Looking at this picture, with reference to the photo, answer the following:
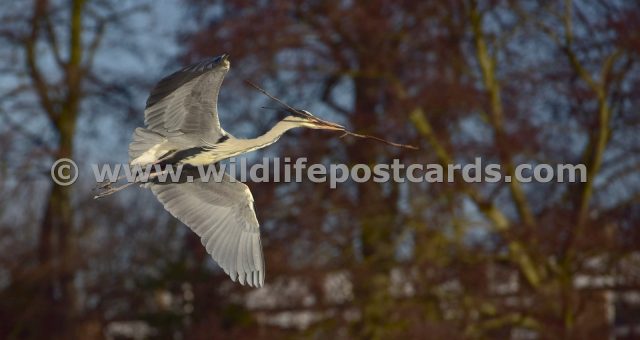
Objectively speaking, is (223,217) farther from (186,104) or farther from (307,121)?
(307,121)

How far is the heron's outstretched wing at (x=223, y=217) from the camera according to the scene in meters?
8.95

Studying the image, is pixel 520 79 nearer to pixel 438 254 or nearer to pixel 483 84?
pixel 483 84

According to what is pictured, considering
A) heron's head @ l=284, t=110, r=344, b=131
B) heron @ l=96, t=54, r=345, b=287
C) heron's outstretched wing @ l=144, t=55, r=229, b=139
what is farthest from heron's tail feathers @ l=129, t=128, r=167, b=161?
heron's head @ l=284, t=110, r=344, b=131

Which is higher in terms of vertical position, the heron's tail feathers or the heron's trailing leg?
the heron's tail feathers

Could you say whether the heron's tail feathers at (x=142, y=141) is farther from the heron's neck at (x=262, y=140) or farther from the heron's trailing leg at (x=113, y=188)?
the heron's neck at (x=262, y=140)

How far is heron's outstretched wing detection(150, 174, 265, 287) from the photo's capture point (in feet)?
29.4

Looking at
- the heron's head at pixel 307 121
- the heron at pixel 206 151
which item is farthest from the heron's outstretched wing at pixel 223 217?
the heron's head at pixel 307 121

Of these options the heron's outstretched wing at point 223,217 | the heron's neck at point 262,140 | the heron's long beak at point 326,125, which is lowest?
the heron's outstretched wing at point 223,217

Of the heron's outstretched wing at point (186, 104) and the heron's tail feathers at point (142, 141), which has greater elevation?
the heron's outstretched wing at point (186, 104)

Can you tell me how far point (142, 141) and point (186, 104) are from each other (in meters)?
0.38

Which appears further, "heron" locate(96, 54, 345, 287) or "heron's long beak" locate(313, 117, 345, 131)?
"heron" locate(96, 54, 345, 287)

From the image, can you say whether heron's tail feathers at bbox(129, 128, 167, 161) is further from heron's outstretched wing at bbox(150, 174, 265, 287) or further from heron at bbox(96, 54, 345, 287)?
heron's outstretched wing at bbox(150, 174, 265, 287)

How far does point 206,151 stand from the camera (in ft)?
28.5

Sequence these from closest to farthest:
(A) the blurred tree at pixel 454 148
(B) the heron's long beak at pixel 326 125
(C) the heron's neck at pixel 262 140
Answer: (B) the heron's long beak at pixel 326 125 < (C) the heron's neck at pixel 262 140 < (A) the blurred tree at pixel 454 148
